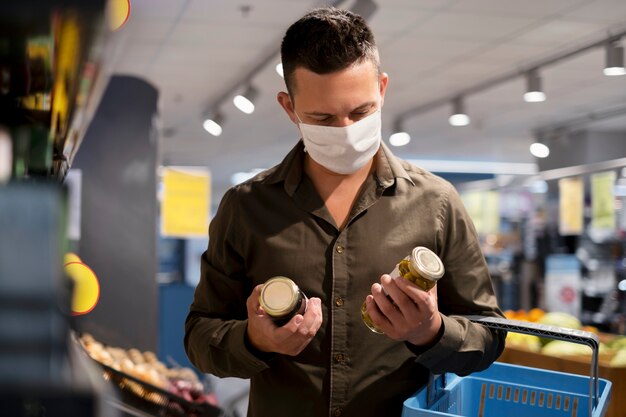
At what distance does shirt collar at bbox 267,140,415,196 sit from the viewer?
1.57 m

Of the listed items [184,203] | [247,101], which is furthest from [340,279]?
[184,203]

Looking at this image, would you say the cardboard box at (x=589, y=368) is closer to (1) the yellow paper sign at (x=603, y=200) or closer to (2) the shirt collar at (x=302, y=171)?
(2) the shirt collar at (x=302, y=171)

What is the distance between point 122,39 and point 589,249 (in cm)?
817

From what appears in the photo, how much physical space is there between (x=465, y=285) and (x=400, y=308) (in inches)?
12.8

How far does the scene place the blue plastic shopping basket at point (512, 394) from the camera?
1.44m

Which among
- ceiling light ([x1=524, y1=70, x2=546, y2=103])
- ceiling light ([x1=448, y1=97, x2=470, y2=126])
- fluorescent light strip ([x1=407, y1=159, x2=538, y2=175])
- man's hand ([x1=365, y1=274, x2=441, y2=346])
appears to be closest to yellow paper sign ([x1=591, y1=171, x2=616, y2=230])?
ceiling light ([x1=524, y1=70, x2=546, y2=103])

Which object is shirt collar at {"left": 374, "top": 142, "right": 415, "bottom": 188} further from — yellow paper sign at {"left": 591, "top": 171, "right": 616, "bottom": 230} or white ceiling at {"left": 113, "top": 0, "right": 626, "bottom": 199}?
yellow paper sign at {"left": 591, "top": 171, "right": 616, "bottom": 230}

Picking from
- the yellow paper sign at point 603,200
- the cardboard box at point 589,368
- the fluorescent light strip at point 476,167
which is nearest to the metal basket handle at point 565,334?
the cardboard box at point 589,368

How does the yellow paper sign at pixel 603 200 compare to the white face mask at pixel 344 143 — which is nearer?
the white face mask at pixel 344 143

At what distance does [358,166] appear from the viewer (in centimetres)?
157

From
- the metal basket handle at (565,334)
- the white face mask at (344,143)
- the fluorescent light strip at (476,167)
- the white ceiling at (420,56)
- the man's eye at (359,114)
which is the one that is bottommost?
the metal basket handle at (565,334)

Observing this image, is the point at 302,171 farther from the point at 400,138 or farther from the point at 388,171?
the point at 400,138

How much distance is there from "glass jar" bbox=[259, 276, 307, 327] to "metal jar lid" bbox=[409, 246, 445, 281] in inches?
7.6

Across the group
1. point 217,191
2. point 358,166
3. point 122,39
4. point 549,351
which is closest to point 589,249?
point 549,351
